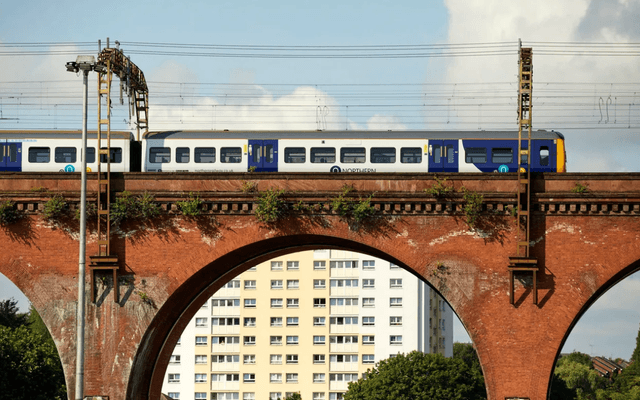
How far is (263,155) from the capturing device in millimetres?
34969

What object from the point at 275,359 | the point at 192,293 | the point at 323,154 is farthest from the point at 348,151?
the point at 275,359

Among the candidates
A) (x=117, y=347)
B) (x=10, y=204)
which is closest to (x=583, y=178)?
(x=117, y=347)

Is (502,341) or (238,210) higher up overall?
(238,210)

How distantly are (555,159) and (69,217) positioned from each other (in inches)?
696

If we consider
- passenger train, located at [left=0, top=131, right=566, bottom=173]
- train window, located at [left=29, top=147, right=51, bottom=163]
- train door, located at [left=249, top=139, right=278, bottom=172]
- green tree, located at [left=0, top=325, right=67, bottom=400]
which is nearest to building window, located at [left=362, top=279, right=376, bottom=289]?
green tree, located at [left=0, top=325, right=67, bottom=400]

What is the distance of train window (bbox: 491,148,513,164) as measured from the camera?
34.4 m

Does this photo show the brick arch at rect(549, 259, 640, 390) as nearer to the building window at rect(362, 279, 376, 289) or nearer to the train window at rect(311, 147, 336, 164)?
the train window at rect(311, 147, 336, 164)

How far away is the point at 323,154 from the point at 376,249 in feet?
19.8

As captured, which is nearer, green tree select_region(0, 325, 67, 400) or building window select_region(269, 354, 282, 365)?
green tree select_region(0, 325, 67, 400)

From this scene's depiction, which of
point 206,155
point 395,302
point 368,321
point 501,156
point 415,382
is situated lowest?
point 415,382

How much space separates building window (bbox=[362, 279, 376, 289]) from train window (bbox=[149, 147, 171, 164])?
69.6 metres

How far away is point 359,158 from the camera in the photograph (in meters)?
35.2

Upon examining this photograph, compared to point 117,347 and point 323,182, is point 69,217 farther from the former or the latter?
point 323,182

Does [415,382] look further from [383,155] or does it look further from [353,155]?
[353,155]
